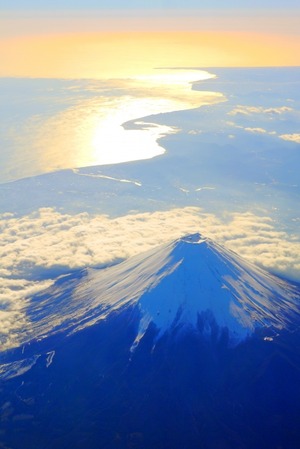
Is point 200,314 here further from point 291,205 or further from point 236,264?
point 291,205

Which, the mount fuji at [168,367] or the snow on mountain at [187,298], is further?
the snow on mountain at [187,298]

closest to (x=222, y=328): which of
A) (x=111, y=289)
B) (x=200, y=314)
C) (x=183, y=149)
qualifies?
(x=200, y=314)

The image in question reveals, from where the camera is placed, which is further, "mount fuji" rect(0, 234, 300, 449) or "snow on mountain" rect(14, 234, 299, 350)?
"snow on mountain" rect(14, 234, 299, 350)

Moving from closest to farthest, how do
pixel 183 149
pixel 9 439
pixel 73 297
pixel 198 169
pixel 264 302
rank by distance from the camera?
1. pixel 9 439
2. pixel 264 302
3. pixel 73 297
4. pixel 198 169
5. pixel 183 149

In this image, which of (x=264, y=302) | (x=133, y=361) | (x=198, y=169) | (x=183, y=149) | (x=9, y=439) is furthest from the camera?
(x=183, y=149)
